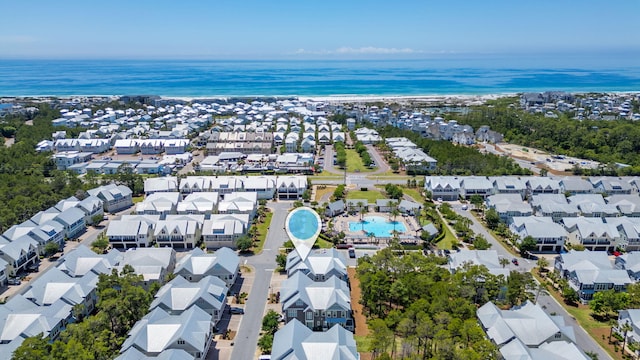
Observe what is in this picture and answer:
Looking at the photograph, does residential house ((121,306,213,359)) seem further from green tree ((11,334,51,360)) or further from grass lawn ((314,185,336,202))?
grass lawn ((314,185,336,202))

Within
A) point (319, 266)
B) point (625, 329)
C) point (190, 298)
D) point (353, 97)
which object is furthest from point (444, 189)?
point (353, 97)

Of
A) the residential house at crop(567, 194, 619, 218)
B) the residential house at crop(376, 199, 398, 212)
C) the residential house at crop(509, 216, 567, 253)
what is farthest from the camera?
the residential house at crop(376, 199, 398, 212)

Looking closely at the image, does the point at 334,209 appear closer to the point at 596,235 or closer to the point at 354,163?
the point at 354,163

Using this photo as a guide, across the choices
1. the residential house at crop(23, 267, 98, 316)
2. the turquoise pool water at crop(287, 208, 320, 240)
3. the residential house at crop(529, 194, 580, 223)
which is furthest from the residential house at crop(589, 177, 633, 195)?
the residential house at crop(23, 267, 98, 316)

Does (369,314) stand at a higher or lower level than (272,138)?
lower

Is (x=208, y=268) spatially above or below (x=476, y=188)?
below

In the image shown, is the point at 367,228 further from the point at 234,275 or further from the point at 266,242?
the point at 234,275

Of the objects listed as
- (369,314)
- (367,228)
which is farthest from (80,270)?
(367,228)
